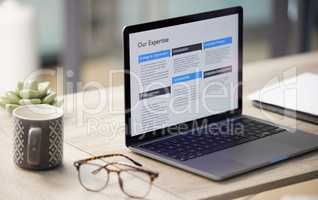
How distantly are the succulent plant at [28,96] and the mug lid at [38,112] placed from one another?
19 cm

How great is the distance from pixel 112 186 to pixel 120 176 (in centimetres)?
5

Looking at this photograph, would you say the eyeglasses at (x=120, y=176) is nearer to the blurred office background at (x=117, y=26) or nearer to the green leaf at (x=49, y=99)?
the green leaf at (x=49, y=99)

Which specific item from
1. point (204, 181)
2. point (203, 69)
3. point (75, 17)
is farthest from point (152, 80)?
point (75, 17)

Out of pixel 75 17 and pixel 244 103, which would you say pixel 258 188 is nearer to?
pixel 244 103

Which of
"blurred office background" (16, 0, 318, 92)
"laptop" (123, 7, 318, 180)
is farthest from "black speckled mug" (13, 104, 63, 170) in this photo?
"blurred office background" (16, 0, 318, 92)

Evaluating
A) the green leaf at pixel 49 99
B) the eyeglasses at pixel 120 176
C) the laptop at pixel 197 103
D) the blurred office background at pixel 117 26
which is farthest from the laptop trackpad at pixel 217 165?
the blurred office background at pixel 117 26

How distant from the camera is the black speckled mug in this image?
1.72m

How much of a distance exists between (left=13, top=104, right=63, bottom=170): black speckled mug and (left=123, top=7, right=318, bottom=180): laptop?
0.17m

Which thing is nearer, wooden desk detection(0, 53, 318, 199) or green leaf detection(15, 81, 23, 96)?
wooden desk detection(0, 53, 318, 199)

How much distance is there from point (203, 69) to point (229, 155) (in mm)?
258

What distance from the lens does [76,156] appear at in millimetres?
1832

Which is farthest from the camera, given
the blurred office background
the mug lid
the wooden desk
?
the blurred office background

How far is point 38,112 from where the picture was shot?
180 cm

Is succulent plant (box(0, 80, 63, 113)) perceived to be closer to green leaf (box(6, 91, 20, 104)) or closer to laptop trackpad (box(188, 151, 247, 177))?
green leaf (box(6, 91, 20, 104))
